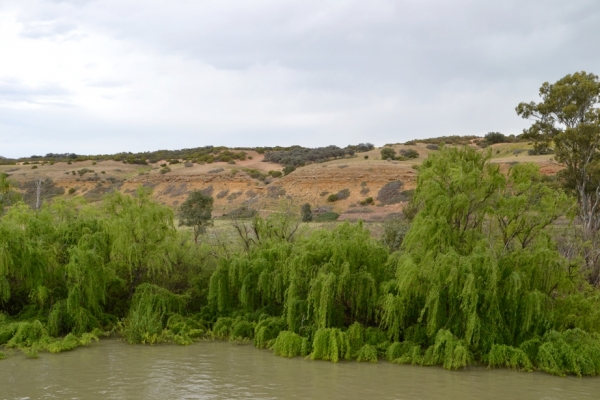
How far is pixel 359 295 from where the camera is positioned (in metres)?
17.7

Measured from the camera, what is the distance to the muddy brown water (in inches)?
537

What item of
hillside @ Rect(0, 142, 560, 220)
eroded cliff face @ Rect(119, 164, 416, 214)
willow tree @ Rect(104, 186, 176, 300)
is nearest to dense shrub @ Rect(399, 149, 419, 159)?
hillside @ Rect(0, 142, 560, 220)

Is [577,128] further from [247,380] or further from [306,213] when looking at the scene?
[306,213]

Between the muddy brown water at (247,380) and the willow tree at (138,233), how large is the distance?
12.1ft

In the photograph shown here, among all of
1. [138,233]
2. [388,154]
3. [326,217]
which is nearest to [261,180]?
[388,154]

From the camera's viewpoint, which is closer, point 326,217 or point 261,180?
point 326,217

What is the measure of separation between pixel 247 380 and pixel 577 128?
2189 centimetres

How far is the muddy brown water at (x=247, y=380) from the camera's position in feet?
44.8

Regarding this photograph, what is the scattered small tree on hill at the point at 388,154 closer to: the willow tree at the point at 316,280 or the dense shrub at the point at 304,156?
the dense shrub at the point at 304,156

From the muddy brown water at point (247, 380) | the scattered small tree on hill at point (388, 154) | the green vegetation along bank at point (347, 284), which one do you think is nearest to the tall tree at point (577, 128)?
the green vegetation along bank at point (347, 284)

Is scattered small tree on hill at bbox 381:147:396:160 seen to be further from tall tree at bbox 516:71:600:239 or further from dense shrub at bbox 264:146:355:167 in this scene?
tall tree at bbox 516:71:600:239

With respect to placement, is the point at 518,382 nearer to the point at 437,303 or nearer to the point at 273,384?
the point at 437,303

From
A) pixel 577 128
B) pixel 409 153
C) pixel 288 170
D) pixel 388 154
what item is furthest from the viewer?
pixel 409 153

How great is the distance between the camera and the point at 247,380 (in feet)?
48.8
